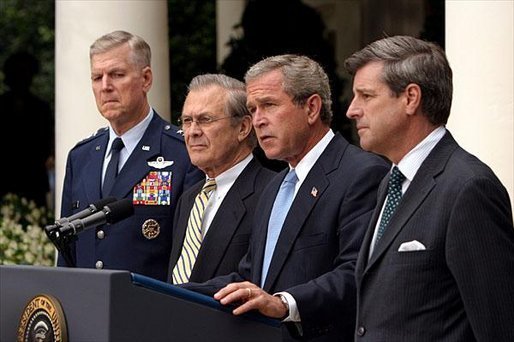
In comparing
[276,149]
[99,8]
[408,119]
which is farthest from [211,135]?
[99,8]

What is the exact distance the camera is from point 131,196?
6.76 metres

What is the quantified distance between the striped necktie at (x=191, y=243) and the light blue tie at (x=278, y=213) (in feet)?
1.80

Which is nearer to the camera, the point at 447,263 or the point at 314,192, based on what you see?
the point at 447,263

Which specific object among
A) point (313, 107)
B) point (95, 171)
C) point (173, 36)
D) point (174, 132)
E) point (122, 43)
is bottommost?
point (95, 171)

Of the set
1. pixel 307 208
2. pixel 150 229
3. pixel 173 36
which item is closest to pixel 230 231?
pixel 307 208

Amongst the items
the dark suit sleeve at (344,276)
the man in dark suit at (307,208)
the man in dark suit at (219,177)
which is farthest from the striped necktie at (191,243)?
the dark suit sleeve at (344,276)

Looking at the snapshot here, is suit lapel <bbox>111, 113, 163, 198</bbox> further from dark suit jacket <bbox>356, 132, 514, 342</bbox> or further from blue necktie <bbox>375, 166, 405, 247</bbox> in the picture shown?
dark suit jacket <bbox>356, 132, 514, 342</bbox>

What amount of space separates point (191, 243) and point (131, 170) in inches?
31.8

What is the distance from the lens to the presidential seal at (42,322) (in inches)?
174

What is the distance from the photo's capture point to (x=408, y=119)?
4.70 meters

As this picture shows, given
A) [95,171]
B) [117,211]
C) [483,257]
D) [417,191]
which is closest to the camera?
[483,257]

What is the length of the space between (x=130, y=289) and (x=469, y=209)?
107 centimetres

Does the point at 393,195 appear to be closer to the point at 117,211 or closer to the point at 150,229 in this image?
the point at 117,211

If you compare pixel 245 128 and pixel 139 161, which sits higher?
pixel 245 128
